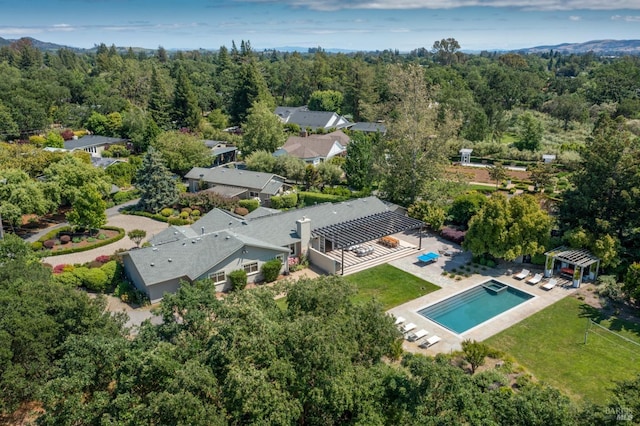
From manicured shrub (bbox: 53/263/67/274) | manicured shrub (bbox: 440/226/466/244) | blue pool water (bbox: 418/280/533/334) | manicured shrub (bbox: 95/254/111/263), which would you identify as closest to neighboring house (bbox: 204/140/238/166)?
manicured shrub (bbox: 95/254/111/263)

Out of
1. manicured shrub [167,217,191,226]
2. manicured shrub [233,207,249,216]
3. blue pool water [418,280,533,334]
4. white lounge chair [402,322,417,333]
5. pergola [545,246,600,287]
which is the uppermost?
pergola [545,246,600,287]

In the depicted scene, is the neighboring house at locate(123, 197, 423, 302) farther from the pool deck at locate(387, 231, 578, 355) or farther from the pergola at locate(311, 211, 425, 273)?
the pool deck at locate(387, 231, 578, 355)

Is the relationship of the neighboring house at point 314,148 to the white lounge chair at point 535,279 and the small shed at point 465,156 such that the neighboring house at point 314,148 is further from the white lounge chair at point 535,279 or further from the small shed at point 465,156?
the white lounge chair at point 535,279

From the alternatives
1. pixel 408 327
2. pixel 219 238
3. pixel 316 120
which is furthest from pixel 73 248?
pixel 316 120

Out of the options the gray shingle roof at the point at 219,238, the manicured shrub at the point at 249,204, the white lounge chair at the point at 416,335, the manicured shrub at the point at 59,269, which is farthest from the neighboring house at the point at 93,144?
the white lounge chair at the point at 416,335

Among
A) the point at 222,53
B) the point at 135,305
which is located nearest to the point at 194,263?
the point at 135,305

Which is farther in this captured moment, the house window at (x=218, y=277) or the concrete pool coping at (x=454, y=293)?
the house window at (x=218, y=277)

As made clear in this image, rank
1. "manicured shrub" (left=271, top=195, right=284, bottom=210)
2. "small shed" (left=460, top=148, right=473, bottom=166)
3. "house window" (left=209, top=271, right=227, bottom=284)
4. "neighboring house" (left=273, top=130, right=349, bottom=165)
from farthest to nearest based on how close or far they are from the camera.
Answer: "small shed" (left=460, top=148, right=473, bottom=166), "neighboring house" (left=273, top=130, right=349, bottom=165), "manicured shrub" (left=271, top=195, right=284, bottom=210), "house window" (left=209, top=271, right=227, bottom=284)
